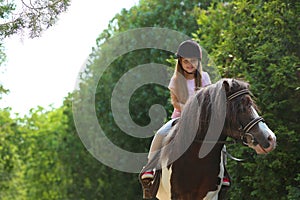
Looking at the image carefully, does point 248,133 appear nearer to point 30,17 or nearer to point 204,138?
point 204,138

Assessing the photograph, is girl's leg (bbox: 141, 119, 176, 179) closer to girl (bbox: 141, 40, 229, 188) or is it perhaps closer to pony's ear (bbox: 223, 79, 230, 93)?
girl (bbox: 141, 40, 229, 188)

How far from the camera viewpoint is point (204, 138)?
8.39 metres

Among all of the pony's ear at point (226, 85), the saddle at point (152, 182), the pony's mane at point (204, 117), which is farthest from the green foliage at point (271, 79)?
the pony's ear at point (226, 85)

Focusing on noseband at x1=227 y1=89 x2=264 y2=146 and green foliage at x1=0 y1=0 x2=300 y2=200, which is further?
green foliage at x1=0 y1=0 x2=300 y2=200

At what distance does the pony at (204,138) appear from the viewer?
7.99 metres

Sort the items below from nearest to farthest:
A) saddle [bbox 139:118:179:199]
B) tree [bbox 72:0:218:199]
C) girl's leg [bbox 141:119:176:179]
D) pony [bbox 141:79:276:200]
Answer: pony [bbox 141:79:276:200], saddle [bbox 139:118:179:199], girl's leg [bbox 141:119:176:179], tree [bbox 72:0:218:199]

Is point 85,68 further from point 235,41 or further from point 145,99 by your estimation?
point 235,41

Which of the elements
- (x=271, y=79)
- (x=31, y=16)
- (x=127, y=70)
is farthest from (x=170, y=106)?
(x=31, y=16)

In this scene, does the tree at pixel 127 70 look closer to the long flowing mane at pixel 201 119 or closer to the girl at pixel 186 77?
the girl at pixel 186 77

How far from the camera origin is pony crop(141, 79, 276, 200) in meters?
7.99

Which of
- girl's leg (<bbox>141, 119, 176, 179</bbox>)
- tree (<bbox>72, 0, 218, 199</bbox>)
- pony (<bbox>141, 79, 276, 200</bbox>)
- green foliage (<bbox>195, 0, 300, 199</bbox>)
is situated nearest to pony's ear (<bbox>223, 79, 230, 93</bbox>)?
pony (<bbox>141, 79, 276, 200</bbox>)

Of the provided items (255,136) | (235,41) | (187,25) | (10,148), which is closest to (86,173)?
(10,148)

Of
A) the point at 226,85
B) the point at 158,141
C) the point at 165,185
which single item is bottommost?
the point at 165,185

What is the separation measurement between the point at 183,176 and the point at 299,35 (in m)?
6.03
